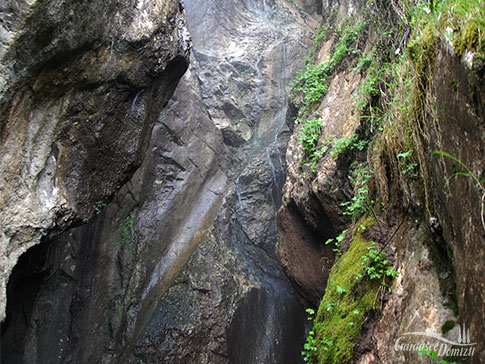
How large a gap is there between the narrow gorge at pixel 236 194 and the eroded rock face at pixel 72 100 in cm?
2

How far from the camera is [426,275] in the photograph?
246cm

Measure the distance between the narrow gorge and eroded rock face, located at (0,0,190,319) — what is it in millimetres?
24

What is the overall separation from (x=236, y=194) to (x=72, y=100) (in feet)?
21.9

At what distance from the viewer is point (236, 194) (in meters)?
10.8

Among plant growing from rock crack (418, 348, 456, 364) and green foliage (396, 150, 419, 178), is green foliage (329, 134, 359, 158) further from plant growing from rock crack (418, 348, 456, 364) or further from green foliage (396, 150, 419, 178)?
plant growing from rock crack (418, 348, 456, 364)

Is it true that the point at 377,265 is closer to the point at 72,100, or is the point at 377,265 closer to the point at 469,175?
the point at 469,175

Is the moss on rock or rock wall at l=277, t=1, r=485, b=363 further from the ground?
rock wall at l=277, t=1, r=485, b=363

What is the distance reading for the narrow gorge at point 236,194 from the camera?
88.5 inches

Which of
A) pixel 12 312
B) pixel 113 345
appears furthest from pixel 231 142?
pixel 12 312

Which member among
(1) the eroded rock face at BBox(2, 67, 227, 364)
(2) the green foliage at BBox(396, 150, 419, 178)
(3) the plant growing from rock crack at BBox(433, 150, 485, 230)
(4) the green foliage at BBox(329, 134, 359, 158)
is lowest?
(1) the eroded rock face at BBox(2, 67, 227, 364)

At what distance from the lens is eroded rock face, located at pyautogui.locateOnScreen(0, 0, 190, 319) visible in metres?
3.71

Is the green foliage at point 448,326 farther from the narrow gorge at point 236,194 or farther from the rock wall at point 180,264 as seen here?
the rock wall at point 180,264

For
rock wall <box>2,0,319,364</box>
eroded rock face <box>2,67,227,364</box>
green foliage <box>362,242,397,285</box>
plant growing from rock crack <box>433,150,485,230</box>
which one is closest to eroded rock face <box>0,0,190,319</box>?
rock wall <box>2,0,319,364</box>

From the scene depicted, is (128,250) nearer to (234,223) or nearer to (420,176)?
(234,223)
